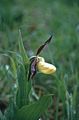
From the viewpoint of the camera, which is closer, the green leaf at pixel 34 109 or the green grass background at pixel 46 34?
the green leaf at pixel 34 109

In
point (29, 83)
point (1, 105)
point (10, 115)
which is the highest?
point (29, 83)

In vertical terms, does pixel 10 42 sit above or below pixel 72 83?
above

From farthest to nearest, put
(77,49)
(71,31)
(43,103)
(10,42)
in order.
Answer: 1. (71,31)
2. (77,49)
3. (10,42)
4. (43,103)

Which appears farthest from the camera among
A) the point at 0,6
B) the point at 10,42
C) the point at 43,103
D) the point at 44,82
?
the point at 0,6

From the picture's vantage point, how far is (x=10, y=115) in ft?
5.06

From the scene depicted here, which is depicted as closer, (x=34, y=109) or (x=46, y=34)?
(x=34, y=109)

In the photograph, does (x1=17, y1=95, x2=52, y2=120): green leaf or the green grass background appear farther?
the green grass background

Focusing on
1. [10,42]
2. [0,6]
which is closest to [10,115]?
[10,42]

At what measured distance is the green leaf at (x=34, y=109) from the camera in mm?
1457

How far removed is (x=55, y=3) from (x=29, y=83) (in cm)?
246

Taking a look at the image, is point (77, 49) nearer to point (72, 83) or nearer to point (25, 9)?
point (72, 83)

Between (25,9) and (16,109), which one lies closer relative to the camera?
(16,109)

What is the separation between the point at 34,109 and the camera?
4.87 ft

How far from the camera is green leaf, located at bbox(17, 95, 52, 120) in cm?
146
